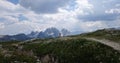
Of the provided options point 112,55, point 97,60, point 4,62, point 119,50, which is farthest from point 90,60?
point 4,62

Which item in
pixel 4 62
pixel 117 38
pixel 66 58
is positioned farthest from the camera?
pixel 117 38

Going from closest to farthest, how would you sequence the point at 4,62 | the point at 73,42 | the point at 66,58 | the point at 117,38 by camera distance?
the point at 4,62 < the point at 66,58 < the point at 73,42 < the point at 117,38

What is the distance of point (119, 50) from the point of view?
162 ft

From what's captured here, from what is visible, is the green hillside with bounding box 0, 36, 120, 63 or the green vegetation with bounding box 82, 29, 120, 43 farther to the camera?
the green vegetation with bounding box 82, 29, 120, 43

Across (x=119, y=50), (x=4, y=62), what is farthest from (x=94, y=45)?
(x=4, y=62)

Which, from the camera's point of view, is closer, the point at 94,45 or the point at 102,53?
the point at 102,53

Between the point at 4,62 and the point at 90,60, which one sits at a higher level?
the point at 4,62

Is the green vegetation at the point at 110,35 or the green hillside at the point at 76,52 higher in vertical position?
the green vegetation at the point at 110,35

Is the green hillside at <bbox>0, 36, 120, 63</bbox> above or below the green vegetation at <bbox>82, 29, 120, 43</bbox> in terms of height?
below

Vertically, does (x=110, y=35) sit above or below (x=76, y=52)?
above

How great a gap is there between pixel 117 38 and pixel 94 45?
1755cm

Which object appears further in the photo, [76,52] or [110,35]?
[110,35]

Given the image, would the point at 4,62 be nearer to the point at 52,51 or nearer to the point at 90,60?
the point at 90,60

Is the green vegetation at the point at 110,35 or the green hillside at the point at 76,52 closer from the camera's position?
the green hillside at the point at 76,52
